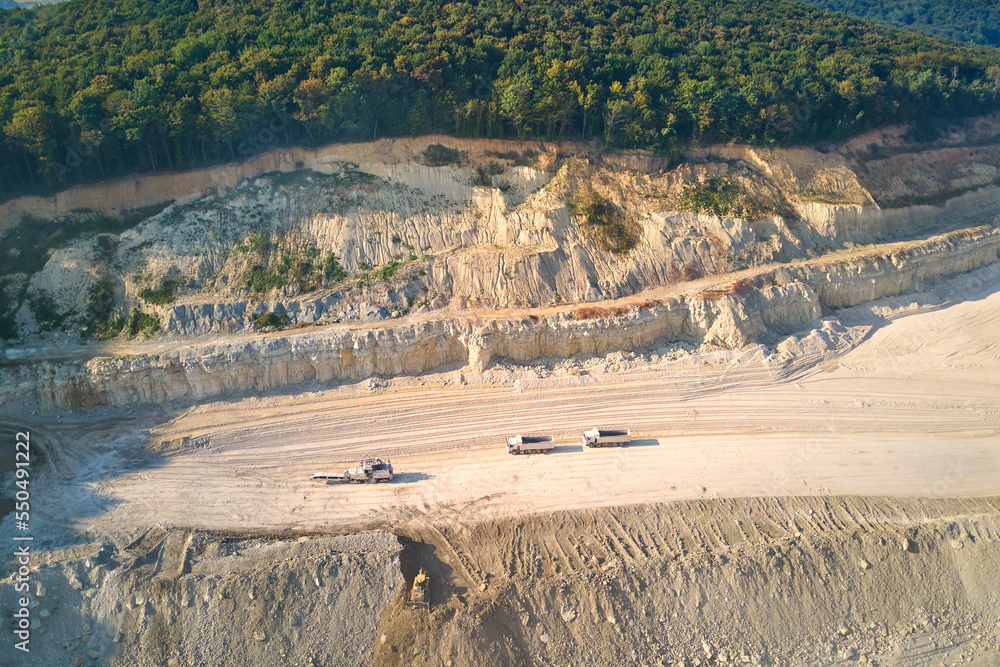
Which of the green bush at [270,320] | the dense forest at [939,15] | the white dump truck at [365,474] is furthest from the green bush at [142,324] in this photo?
the dense forest at [939,15]

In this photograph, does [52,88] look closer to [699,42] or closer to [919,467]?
[699,42]

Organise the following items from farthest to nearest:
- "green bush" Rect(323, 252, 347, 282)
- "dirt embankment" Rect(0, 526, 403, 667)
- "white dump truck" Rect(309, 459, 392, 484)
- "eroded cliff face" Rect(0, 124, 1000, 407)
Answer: "green bush" Rect(323, 252, 347, 282) → "eroded cliff face" Rect(0, 124, 1000, 407) → "white dump truck" Rect(309, 459, 392, 484) → "dirt embankment" Rect(0, 526, 403, 667)

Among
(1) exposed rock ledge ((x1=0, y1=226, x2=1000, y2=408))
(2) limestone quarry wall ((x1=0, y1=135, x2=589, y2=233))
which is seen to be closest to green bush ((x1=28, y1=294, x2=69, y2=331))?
(1) exposed rock ledge ((x1=0, y1=226, x2=1000, y2=408))

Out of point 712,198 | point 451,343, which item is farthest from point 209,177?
point 712,198

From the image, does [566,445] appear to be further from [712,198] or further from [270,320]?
[712,198]

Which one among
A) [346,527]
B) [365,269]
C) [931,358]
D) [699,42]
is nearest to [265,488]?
[346,527]

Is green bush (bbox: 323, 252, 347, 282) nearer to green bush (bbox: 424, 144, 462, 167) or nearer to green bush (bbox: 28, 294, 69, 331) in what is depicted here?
green bush (bbox: 424, 144, 462, 167)
